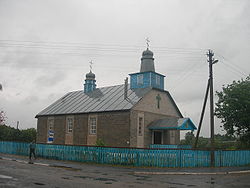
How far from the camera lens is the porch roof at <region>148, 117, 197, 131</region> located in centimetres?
2628

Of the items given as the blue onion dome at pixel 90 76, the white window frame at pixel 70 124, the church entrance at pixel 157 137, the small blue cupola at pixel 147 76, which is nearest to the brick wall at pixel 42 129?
the white window frame at pixel 70 124

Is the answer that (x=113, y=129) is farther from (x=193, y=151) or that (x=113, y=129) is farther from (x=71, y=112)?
(x=193, y=151)

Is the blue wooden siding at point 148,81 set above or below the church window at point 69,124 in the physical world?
above

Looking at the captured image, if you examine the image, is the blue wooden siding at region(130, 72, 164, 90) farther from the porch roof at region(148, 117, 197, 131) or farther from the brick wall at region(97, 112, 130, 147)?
the brick wall at region(97, 112, 130, 147)

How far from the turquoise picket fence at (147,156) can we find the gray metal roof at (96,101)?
25.3 feet

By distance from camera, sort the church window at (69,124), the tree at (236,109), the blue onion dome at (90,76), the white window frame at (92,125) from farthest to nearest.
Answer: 1. the blue onion dome at (90,76)
2. the church window at (69,124)
3. the white window frame at (92,125)
4. the tree at (236,109)

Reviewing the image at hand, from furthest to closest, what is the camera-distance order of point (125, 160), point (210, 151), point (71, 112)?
1. point (71, 112)
2. point (210, 151)
3. point (125, 160)

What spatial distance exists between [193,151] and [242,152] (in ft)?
16.6

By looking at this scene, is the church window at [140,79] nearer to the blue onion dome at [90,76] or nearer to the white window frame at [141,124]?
the white window frame at [141,124]

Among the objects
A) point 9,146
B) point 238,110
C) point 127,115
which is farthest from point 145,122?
point 9,146

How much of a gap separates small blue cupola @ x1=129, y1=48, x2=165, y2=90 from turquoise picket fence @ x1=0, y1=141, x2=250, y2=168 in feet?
39.2

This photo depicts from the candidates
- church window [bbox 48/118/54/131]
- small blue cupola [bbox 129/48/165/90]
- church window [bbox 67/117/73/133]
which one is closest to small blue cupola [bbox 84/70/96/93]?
Result: church window [bbox 48/118/54/131]

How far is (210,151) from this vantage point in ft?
65.1

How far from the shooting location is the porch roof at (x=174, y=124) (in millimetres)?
26281
